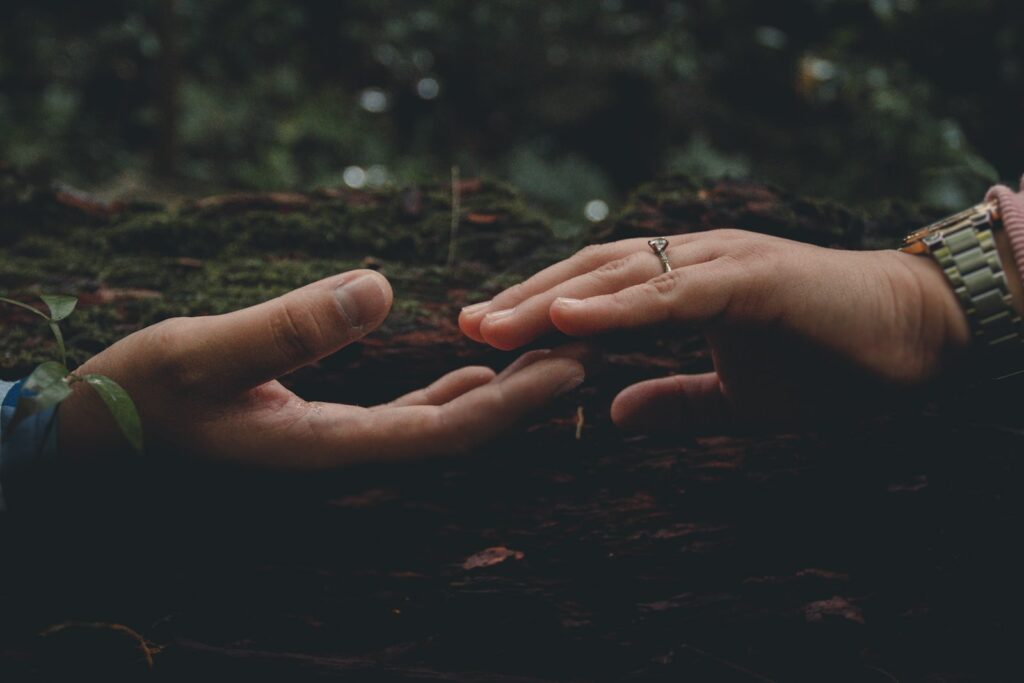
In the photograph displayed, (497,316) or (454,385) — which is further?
(454,385)

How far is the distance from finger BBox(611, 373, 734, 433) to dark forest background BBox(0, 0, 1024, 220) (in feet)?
16.6

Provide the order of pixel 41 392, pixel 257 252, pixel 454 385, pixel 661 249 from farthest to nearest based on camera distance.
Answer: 1. pixel 257 252
2. pixel 454 385
3. pixel 661 249
4. pixel 41 392

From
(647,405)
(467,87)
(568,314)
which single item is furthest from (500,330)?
(467,87)

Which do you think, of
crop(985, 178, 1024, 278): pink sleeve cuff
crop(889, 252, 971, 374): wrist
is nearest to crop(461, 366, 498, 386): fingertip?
crop(889, 252, 971, 374): wrist

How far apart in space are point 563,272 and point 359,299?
52cm

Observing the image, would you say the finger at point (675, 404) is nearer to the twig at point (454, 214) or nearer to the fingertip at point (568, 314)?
the fingertip at point (568, 314)

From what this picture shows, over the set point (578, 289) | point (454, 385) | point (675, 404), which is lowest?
point (675, 404)

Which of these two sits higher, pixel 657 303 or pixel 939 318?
pixel 657 303

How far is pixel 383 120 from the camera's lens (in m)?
7.95

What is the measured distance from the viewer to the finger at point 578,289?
5.19 ft

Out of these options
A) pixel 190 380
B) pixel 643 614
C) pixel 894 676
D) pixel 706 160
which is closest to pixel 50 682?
pixel 190 380

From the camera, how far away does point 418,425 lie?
1.54 meters

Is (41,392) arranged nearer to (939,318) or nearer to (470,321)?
(470,321)

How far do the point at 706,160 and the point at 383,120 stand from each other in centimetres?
380
